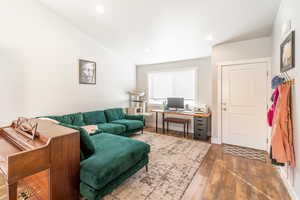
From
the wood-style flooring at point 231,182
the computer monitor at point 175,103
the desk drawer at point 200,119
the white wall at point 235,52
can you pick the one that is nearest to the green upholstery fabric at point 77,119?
the wood-style flooring at point 231,182

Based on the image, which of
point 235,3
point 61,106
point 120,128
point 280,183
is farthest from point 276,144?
point 61,106

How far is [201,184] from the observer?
193cm

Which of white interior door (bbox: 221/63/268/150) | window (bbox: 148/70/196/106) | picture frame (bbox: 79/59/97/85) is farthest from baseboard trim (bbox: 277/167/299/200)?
picture frame (bbox: 79/59/97/85)

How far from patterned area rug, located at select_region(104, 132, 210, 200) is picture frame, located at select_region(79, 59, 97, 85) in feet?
8.17

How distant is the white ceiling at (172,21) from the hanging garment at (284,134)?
1.56m

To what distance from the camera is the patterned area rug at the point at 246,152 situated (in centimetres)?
277

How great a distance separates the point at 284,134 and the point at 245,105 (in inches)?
64.2

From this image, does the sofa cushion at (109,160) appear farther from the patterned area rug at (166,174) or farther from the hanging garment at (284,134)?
the hanging garment at (284,134)

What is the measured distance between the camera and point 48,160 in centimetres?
132

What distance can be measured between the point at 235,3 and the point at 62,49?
3.71 metres

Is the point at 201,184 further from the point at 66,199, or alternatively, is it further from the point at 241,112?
the point at 241,112

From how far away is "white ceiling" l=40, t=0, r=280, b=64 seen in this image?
7.78 feet

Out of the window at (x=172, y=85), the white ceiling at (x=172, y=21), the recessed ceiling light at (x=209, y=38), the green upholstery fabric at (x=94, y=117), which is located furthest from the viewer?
the window at (x=172, y=85)

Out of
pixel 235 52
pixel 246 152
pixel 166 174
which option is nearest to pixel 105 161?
pixel 166 174
